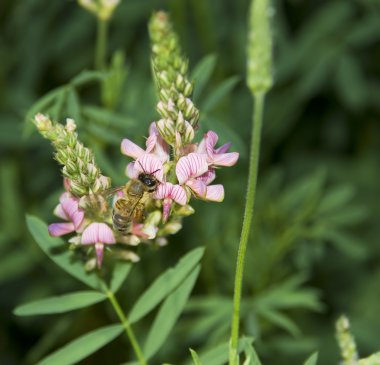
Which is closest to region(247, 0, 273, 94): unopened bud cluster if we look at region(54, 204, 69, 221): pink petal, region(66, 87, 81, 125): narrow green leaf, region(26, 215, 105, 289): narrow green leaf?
region(54, 204, 69, 221): pink petal

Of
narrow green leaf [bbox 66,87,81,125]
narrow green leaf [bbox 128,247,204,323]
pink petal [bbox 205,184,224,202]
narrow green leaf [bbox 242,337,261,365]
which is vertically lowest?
narrow green leaf [bbox 242,337,261,365]

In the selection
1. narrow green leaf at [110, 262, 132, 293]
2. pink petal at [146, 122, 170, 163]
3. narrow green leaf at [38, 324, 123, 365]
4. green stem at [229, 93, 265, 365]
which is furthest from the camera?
narrow green leaf at [110, 262, 132, 293]

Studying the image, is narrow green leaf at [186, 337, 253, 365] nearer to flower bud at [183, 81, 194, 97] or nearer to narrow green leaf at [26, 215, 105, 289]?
narrow green leaf at [26, 215, 105, 289]

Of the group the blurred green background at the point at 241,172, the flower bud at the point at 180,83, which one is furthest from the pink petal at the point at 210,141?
the blurred green background at the point at 241,172

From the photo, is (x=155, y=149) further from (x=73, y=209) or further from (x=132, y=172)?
(x=73, y=209)

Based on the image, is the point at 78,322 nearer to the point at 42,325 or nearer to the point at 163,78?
the point at 42,325

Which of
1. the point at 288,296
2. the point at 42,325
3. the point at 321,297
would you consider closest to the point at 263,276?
the point at 288,296
